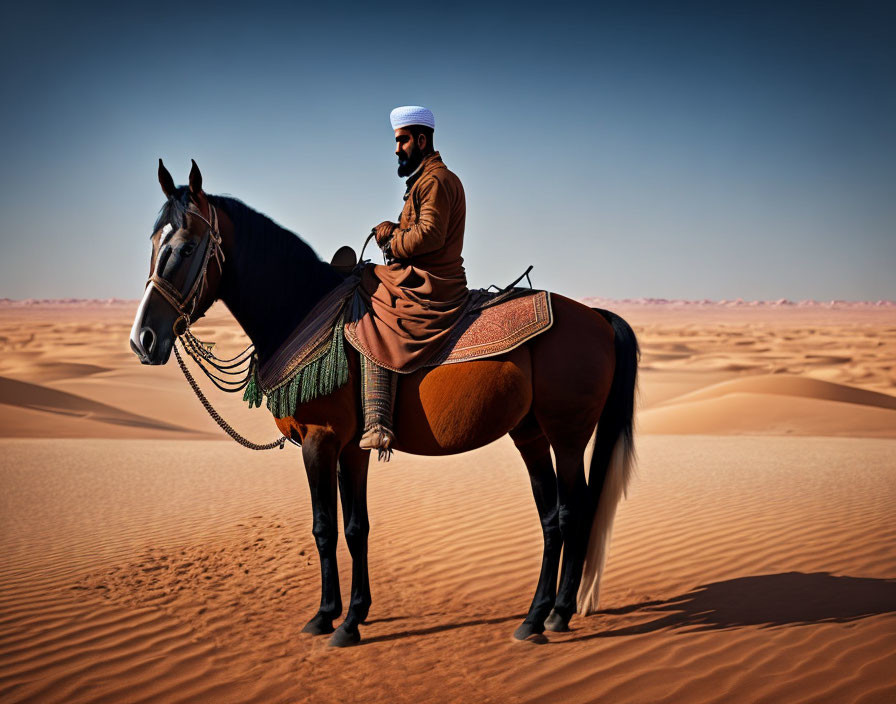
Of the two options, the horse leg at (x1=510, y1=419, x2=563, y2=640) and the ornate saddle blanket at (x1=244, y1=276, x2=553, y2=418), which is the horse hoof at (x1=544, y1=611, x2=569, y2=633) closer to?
the horse leg at (x1=510, y1=419, x2=563, y2=640)

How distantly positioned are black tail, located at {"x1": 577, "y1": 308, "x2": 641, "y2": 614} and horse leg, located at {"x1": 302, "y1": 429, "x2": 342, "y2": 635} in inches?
76.9

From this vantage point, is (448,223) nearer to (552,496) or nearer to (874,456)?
(552,496)

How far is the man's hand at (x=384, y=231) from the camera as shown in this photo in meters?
4.75

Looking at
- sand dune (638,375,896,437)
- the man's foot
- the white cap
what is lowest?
sand dune (638,375,896,437)

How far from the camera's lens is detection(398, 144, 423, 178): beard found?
4.76m

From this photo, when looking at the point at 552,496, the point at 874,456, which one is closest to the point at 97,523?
the point at 552,496

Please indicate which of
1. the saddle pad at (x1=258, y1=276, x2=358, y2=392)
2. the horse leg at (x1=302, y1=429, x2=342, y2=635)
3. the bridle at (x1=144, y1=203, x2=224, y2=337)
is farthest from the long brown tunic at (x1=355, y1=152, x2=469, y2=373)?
the bridle at (x1=144, y1=203, x2=224, y2=337)

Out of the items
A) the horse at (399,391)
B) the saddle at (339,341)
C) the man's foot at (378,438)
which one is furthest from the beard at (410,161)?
the man's foot at (378,438)

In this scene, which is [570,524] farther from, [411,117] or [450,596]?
[411,117]

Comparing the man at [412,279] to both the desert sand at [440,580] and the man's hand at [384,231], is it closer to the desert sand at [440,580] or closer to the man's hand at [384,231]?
the man's hand at [384,231]

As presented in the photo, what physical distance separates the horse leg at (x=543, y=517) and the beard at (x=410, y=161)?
2100 millimetres

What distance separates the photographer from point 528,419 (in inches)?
203

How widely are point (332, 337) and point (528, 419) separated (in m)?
1.64

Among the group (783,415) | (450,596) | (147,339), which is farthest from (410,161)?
(783,415)
